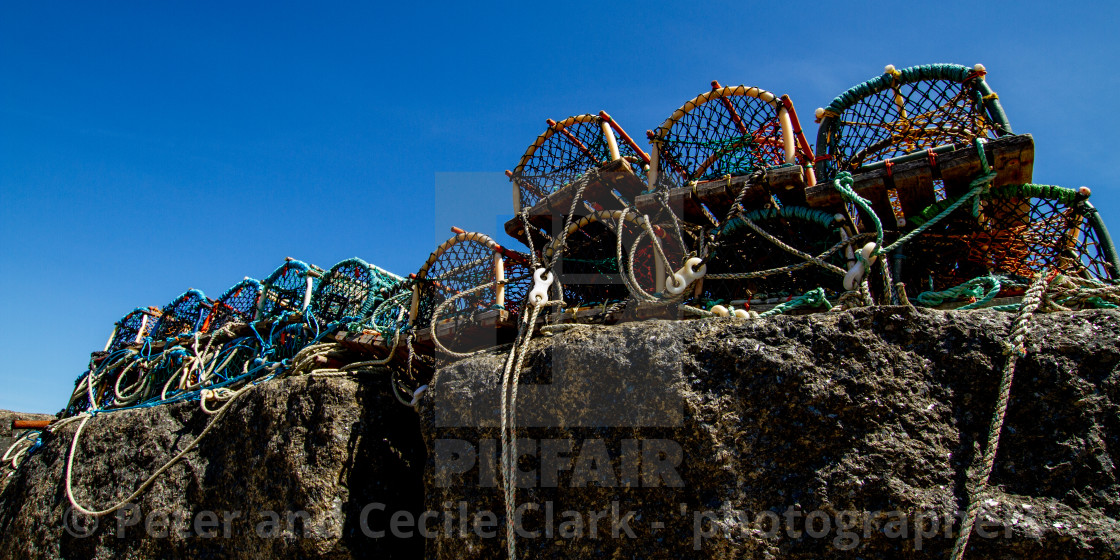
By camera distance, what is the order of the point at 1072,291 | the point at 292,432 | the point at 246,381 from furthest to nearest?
the point at 246,381 < the point at 292,432 < the point at 1072,291

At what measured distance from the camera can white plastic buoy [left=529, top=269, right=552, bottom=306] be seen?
3529 mm

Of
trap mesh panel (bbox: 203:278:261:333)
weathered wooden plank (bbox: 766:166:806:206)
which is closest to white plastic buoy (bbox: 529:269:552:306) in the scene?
weathered wooden plank (bbox: 766:166:806:206)

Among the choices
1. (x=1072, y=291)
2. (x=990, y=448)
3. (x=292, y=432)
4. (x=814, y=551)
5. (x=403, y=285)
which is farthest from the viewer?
(x=403, y=285)

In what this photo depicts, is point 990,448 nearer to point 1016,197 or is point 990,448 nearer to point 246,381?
point 1016,197

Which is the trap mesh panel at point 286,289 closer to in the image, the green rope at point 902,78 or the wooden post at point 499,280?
the wooden post at point 499,280

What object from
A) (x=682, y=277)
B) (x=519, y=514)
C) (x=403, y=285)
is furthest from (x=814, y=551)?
(x=403, y=285)

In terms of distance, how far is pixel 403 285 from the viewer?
4.92m

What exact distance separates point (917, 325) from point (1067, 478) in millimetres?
672

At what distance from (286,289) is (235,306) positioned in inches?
41.9

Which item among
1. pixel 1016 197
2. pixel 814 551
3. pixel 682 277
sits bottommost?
pixel 814 551

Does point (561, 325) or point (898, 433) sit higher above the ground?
point (561, 325)

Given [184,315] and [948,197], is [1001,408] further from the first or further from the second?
[184,315]

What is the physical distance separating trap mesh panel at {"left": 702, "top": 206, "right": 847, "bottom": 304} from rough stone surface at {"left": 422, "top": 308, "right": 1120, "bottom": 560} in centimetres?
80

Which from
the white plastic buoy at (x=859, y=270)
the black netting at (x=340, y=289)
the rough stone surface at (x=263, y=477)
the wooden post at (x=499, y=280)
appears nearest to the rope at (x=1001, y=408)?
the white plastic buoy at (x=859, y=270)
